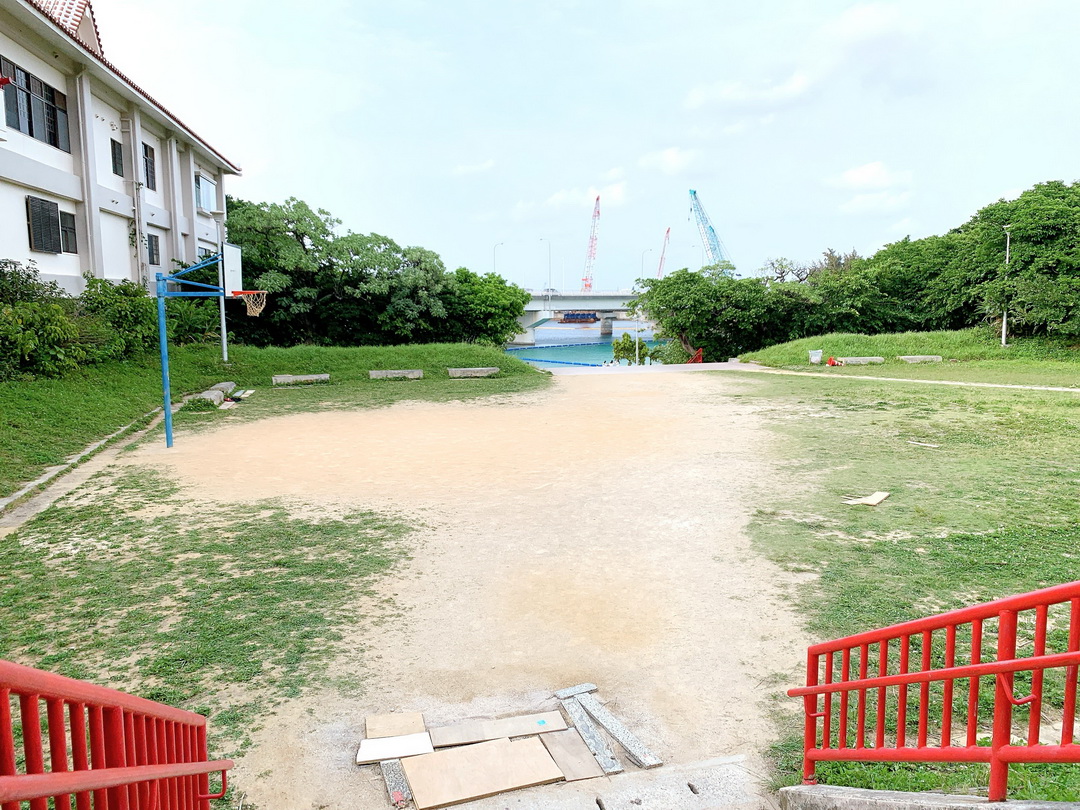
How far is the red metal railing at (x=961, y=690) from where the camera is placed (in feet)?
7.66

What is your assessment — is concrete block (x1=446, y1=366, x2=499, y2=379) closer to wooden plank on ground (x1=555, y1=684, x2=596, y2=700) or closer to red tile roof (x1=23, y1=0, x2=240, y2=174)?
red tile roof (x1=23, y1=0, x2=240, y2=174)

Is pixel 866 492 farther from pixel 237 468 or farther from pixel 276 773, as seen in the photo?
pixel 237 468

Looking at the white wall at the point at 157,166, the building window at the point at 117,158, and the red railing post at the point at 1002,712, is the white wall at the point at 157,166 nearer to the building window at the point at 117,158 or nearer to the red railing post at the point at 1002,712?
the building window at the point at 117,158

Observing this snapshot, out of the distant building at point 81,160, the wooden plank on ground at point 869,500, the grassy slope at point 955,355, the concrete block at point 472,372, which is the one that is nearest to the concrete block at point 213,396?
the distant building at point 81,160

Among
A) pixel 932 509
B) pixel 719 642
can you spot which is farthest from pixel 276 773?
pixel 932 509

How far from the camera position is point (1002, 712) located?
7.97 feet

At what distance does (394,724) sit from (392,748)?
26 cm

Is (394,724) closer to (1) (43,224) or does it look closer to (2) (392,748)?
(2) (392,748)

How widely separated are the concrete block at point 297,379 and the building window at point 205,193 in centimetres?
999

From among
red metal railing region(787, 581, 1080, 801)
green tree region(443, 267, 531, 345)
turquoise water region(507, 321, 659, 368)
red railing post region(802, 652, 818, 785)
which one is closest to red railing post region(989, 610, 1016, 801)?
red metal railing region(787, 581, 1080, 801)

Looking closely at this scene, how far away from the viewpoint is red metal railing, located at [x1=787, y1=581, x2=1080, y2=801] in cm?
233

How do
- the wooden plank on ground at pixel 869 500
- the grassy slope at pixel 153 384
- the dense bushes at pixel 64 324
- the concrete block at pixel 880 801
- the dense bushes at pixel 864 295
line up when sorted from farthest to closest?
the dense bushes at pixel 864 295 < the dense bushes at pixel 64 324 < the grassy slope at pixel 153 384 < the wooden plank on ground at pixel 869 500 < the concrete block at pixel 880 801

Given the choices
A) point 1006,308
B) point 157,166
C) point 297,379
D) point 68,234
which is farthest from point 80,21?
point 1006,308

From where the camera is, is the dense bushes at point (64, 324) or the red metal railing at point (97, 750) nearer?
the red metal railing at point (97, 750)
